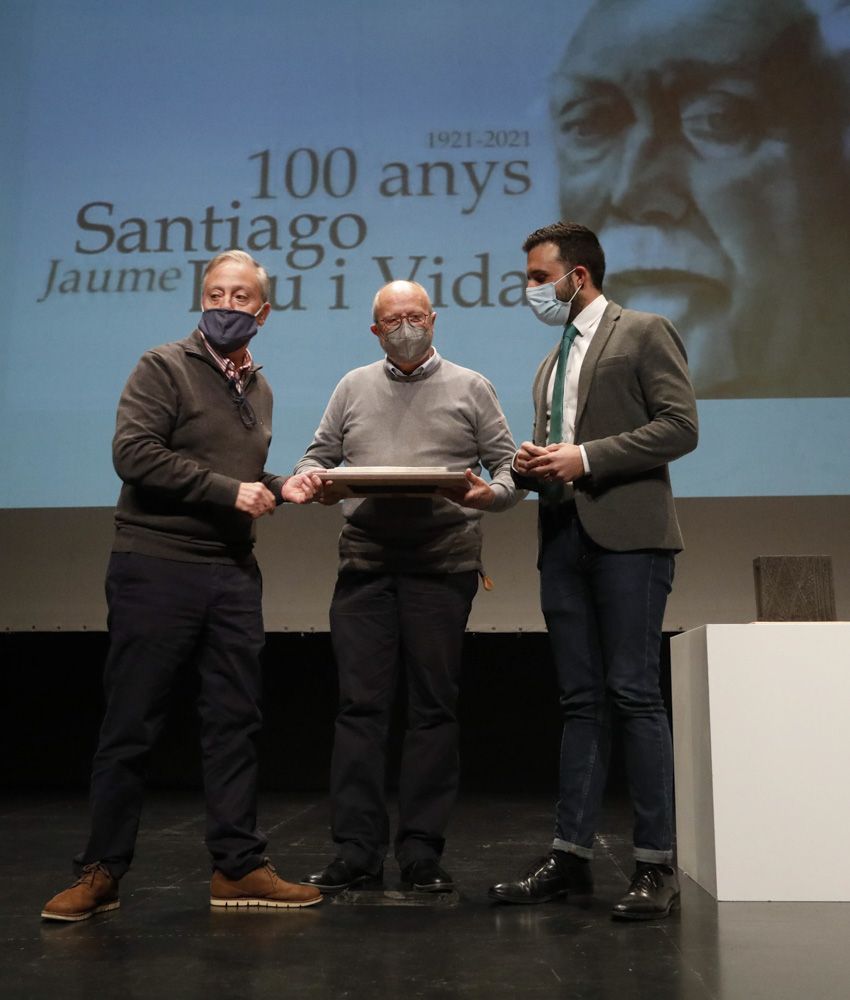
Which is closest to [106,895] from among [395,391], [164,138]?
[395,391]

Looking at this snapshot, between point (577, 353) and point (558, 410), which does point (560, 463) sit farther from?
point (577, 353)

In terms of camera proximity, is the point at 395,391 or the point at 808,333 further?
the point at 808,333

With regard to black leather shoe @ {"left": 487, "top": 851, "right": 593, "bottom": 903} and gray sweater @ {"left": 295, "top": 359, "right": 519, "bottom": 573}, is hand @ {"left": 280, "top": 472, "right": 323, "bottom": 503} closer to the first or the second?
gray sweater @ {"left": 295, "top": 359, "right": 519, "bottom": 573}

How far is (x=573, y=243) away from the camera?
7.44 ft

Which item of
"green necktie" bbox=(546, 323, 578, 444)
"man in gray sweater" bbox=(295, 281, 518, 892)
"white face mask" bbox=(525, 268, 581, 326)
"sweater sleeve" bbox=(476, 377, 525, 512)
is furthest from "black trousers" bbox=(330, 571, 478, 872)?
"white face mask" bbox=(525, 268, 581, 326)

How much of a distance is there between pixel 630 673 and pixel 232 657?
2.56 feet

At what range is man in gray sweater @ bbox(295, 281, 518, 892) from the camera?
2207 millimetres

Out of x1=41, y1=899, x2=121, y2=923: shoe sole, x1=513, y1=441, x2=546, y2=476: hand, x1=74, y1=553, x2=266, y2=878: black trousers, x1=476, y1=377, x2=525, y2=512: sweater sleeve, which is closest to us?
x1=41, y1=899, x2=121, y2=923: shoe sole

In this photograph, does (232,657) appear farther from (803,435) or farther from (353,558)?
(803,435)

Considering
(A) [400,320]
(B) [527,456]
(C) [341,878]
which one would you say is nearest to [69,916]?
(C) [341,878]

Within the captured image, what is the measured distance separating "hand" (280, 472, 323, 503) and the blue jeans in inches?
19.9

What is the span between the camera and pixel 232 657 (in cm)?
206

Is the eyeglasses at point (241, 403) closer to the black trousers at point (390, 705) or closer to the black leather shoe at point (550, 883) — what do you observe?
the black trousers at point (390, 705)

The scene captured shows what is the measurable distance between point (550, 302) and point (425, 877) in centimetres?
123
